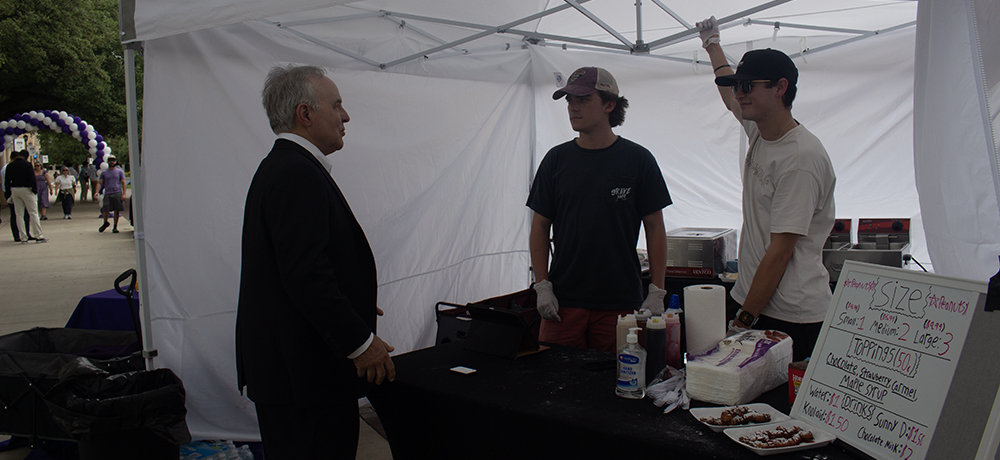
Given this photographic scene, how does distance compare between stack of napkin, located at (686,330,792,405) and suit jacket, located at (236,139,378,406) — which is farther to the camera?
suit jacket, located at (236,139,378,406)

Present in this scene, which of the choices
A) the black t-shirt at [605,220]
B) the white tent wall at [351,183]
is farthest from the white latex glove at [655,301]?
the white tent wall at [351,183]

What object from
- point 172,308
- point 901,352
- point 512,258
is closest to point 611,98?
point 901,352

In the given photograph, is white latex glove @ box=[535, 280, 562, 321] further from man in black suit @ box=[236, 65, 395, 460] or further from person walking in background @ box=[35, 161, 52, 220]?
person walking in background @ box=[35, 161, 52, 220]

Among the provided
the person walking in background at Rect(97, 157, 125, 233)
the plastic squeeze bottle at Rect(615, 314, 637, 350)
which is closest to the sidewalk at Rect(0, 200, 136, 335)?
the person walking in background at Rect(97, 157, 125, 233)

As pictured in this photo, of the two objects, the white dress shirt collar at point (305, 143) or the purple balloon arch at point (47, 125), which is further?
the purple balloon arch at point (47, 125)

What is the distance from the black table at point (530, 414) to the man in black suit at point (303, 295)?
5.8 inches

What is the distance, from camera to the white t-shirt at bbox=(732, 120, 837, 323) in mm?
1783

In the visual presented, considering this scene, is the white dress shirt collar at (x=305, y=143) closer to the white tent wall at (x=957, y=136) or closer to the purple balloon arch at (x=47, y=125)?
the white tent wall at (x=957, y=136)

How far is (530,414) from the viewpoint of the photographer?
4.93ft

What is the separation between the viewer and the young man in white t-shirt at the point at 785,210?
1795 millimetres

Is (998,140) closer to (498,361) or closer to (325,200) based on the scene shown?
(498,361)

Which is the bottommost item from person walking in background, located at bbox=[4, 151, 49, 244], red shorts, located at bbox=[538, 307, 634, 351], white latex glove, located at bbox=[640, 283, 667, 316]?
person walking in background, located at bbox=[4, 151, 49, 244]

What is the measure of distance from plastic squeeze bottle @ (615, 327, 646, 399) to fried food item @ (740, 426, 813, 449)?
12.9 inches

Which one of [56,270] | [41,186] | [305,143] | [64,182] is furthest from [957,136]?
[64,182]
